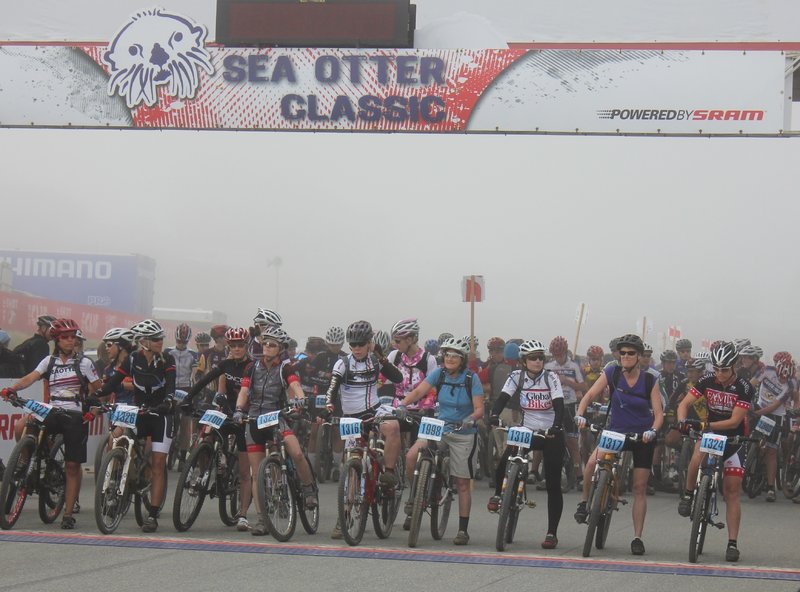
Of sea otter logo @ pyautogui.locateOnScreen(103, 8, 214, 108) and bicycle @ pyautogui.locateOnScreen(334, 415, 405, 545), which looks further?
sea otter logo @ pyautogui.locateOnScreen(103, 8, 214, 108)

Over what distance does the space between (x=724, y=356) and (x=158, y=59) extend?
1154cm

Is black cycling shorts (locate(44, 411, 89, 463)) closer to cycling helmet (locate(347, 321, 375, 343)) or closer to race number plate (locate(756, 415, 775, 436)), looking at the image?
cycling helmet (locate(347, 321, 375, 343))

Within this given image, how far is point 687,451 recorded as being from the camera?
1617cm

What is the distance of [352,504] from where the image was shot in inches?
428

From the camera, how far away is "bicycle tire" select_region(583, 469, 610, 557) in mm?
10648

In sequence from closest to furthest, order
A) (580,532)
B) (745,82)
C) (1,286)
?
(580,532) < (745,82) < (1,286)

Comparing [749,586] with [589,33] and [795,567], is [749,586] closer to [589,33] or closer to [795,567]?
[795,567]

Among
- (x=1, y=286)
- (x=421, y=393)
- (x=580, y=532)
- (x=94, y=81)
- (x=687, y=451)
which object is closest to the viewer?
(x=421, y=393)

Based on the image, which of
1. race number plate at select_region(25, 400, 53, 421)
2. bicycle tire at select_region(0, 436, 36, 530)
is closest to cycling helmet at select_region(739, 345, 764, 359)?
race number plate at select_region(25, 400, 53, 421)

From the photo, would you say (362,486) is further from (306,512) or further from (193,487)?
(193,487)

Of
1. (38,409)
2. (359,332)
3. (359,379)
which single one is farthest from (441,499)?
(38,409)

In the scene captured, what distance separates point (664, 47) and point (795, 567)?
34.5ft

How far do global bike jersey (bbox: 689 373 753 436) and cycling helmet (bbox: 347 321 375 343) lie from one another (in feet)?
9.50

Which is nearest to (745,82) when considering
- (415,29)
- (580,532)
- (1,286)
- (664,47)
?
(664,47)
